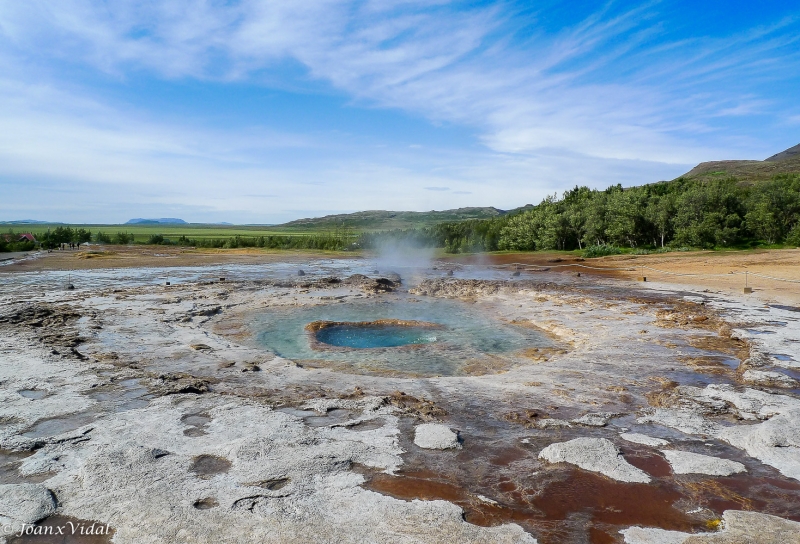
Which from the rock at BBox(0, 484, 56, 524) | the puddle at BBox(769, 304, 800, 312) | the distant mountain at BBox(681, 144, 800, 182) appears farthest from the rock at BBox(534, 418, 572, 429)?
the distant mountain at BBox(681, 144, 800, 182)

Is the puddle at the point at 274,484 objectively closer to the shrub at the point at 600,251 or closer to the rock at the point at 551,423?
the rock at the point at 551,423

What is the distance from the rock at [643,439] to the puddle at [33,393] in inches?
250

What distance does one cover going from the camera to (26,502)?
3.42 meters

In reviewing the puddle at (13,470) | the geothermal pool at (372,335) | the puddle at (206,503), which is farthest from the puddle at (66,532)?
the geothermal pool at (372,335)

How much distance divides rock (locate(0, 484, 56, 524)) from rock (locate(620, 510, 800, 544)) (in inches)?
154

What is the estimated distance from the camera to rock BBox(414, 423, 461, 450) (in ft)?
14.6

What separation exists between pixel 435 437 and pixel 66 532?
114 inches

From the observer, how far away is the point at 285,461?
4.06 metres

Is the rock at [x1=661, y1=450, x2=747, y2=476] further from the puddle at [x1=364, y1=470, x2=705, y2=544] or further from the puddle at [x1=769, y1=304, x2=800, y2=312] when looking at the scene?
the puddle at [x1=769, y1=304, x2=800, y2=312]

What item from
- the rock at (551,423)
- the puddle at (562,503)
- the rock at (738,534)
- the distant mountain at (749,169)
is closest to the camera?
the rock at (738,534)

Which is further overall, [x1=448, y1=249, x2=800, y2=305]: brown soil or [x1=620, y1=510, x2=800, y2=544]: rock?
[x1=448, y1=249, x2=800, y2=305]: brown soil

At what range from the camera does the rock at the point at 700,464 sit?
13.0ft

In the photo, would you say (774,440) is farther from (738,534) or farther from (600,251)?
(600,251)

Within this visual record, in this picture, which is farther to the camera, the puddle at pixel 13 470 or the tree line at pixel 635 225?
the tree line at pixel 635 225
